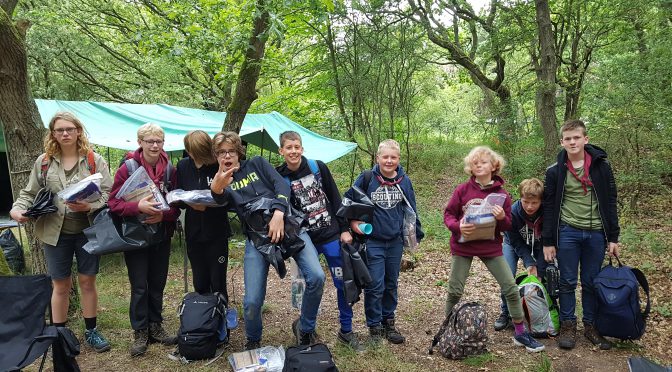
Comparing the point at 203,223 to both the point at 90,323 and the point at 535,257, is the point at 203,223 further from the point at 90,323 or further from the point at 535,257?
the point at 535,257

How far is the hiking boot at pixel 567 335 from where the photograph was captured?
3.24 m

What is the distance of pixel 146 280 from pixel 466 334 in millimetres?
2337

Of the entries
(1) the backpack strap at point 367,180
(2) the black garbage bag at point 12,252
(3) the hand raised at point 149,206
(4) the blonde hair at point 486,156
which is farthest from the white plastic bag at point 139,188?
(2) the black garbage bag at point 12,252

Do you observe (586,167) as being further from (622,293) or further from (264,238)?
(264,238)

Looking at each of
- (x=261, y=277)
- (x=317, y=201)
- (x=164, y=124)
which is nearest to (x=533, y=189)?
(x=317, y=201)

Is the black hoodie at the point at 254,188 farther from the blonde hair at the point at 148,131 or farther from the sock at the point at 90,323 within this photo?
the sock at the point at 90,323

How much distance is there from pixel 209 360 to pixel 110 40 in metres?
11.4

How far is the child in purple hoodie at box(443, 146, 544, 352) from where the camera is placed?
3.16 metres

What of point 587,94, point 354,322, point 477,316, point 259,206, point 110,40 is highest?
point 110,40

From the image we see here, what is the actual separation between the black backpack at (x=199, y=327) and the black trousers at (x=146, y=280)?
335mm

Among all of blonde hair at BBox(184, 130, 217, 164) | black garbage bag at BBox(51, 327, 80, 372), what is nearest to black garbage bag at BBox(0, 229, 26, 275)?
black garbage bag at BBox(51, 327, 80, 372)

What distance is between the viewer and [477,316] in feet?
10.3

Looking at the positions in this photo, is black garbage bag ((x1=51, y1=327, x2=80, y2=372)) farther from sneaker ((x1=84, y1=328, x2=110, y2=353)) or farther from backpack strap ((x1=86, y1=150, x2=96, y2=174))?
backpack strap ((x1=86, y1=150, x2=96, y2=174))

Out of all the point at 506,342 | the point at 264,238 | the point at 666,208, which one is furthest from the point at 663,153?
the point at 264,238
